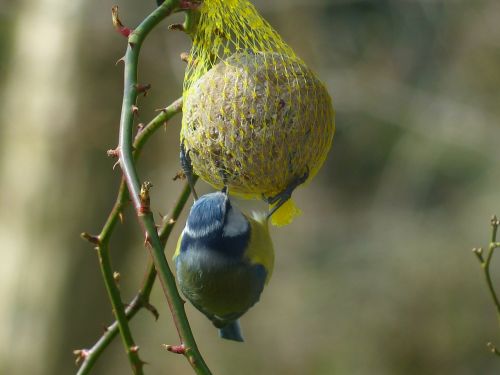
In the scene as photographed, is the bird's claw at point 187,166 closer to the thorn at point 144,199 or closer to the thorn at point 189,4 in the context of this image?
the thorn at point 189,4

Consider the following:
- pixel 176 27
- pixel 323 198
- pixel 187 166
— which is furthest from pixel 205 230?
pixel 323 198

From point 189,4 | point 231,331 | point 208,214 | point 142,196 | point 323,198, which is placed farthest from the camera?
point 323,198

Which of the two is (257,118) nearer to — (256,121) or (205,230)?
(256,121)

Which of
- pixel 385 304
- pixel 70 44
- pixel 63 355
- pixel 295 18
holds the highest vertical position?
pixel 295 18

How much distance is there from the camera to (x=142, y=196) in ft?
4.96

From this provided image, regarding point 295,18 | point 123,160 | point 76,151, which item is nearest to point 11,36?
point 76,151

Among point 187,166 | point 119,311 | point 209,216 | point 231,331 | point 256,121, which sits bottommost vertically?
point 231,331

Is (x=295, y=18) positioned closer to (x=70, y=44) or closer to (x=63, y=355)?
(x=70, y=44)

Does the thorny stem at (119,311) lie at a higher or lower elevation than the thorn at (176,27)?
lower

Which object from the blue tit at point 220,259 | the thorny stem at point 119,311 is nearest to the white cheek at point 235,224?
the blue tit at point 220,259

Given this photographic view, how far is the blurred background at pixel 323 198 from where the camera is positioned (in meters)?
5.04

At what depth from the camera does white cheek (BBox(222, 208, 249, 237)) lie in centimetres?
208

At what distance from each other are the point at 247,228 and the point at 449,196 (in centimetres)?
480

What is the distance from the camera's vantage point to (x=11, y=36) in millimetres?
5559
